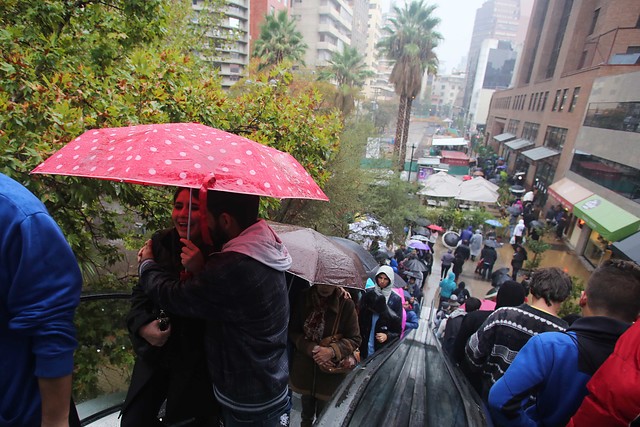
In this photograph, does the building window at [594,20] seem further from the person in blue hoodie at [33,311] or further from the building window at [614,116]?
the person in blue hoodie at [33,311]

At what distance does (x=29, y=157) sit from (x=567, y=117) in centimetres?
3025

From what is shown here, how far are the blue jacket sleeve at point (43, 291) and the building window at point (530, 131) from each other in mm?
38481

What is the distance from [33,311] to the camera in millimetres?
1096

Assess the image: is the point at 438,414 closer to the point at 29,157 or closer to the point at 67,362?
the point at 67,362

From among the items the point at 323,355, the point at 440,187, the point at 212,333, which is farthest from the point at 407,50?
the point at 212,333

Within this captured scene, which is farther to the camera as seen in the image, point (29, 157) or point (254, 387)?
point (29, 157)

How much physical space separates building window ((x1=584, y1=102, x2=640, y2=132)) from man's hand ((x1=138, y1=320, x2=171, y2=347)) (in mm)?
19374

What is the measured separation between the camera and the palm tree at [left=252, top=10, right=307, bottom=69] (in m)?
24.8

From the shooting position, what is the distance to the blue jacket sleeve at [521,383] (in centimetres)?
180

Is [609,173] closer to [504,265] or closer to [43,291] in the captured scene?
[504,265]

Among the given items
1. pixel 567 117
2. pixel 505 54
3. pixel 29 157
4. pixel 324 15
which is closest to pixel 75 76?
pixel 29 157

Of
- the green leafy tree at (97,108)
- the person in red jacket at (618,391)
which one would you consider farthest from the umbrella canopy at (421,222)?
the person in red jacket at (618,391)

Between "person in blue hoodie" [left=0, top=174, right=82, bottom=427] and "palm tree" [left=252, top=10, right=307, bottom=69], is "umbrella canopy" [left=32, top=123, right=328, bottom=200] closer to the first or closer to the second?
"person in blue hoodie" [left=0, top=174, right=82, bottom=427]

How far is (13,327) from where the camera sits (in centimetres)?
108
